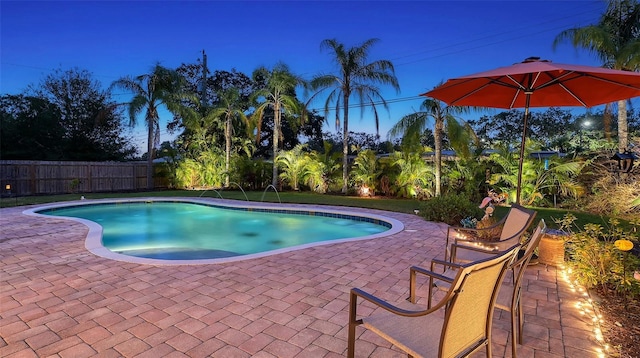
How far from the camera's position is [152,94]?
57.5ft

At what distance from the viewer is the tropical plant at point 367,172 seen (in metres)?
14.4

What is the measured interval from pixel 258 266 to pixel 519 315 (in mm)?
2963

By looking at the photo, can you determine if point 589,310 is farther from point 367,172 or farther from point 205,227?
point 367,172

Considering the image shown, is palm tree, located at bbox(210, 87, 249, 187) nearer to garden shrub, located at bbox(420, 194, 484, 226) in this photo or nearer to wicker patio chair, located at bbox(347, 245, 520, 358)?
garden shrub, located at bbox(420, 194, 484, 226)

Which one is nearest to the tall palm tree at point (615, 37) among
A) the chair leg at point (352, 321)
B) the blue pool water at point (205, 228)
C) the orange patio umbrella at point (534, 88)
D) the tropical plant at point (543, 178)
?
the tropical plant at point (543, 178)

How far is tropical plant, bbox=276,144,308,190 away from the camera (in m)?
16.3

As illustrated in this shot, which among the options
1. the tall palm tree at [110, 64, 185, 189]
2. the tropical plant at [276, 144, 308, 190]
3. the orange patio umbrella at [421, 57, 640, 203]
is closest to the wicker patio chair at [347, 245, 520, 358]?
the orange patio umbrella at [421, 57, 640, 203]

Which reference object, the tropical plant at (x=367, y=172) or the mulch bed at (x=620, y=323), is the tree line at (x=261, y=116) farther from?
the mulch bed at (x=620, y=323)

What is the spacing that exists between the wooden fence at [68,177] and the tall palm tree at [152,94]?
1.32 metres

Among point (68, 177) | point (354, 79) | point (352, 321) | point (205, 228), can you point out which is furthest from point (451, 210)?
point (68, 177)

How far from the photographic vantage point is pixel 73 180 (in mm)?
16016

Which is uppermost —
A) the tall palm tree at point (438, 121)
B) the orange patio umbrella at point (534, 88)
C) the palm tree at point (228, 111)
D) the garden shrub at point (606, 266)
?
the palm tree at point (228, 111)

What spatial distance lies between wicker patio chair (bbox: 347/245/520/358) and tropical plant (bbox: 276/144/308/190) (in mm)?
14268

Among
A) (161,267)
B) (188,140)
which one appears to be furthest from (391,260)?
(188,140)
